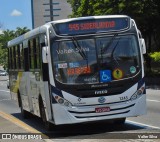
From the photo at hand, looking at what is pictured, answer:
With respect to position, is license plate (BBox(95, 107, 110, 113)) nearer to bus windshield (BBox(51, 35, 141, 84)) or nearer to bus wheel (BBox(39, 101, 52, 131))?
bus windshield (BBox(51, 35, 141, 84))

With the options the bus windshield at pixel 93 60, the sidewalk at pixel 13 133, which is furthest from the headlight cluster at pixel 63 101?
the sidewalk at pixel 13 133

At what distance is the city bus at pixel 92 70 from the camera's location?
12109 millimetres

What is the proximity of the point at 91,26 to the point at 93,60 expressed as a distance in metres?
0.88

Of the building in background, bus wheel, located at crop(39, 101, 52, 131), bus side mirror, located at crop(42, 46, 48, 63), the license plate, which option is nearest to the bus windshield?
bus side mirror, located at crop(42, 46, 48, 63)

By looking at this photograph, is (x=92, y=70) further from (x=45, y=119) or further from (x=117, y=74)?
(x=45, y=119)

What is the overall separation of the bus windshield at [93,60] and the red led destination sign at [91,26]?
0.71 feet

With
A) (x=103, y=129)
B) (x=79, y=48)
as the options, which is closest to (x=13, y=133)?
(x=103, y=129)

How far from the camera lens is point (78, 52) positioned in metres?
12.3

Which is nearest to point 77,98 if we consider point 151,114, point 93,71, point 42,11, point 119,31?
point 93,71

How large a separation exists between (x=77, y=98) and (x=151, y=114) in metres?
4.87

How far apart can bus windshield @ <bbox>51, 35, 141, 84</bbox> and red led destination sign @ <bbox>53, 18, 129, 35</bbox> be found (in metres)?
0.22

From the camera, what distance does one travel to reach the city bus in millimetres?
12109

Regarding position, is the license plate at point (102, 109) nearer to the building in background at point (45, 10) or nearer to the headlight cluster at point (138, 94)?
the headlight cluster at point (138, 94)

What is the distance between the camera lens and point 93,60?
12.3 meters
